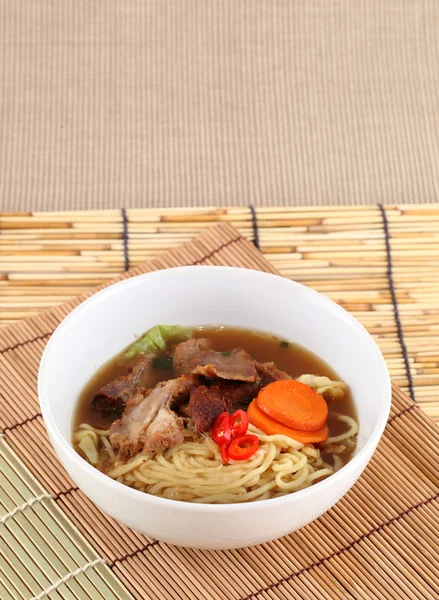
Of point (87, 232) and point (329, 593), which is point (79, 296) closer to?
point (87, 232)

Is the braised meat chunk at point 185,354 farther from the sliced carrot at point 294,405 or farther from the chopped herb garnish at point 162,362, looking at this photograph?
the sliced carrot at point 294,405

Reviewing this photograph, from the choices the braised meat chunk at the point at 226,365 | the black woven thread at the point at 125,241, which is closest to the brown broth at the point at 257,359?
the braised meat chunk at the point at 226,365

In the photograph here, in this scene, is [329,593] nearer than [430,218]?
Yes

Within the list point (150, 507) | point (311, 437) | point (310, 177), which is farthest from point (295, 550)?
point (310, 177)

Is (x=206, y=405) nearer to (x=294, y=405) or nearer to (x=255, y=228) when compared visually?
(x=294, y=405)

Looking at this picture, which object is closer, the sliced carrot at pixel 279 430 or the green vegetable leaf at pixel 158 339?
the sliced carrot at pixel 279 430

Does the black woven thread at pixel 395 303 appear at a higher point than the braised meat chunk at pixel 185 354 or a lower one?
lower
